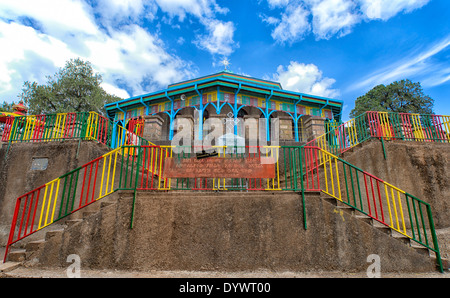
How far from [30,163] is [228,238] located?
709 centimetres

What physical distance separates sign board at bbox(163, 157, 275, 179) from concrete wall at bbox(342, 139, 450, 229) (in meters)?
3.81

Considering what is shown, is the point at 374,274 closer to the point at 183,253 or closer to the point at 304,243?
the point at 304,243

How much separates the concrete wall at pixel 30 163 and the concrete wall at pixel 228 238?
337cm

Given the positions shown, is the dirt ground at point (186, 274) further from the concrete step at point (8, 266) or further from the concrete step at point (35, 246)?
the concrete step at point (35, 246)

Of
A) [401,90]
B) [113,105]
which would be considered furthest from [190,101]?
[401,90]

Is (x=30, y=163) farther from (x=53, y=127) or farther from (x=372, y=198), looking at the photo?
(x=372, y=198)

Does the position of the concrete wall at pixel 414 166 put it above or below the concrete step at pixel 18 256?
above

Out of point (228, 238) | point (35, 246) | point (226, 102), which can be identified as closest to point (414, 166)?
point (228, 238)

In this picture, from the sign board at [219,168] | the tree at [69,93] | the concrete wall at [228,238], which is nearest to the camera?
the concrete wall at [228,238]

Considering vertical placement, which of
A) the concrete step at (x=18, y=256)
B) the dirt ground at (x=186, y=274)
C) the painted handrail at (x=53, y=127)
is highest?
the painted handrail at (x=53, y=127)

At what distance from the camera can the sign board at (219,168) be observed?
5129 millimetres

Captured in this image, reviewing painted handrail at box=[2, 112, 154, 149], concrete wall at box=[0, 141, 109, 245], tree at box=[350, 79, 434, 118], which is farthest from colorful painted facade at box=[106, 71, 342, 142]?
tree at box=[350, 79, 434, 118]

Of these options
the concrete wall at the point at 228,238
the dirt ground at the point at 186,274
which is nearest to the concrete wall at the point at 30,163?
the concrete wall at the point at 228,238
